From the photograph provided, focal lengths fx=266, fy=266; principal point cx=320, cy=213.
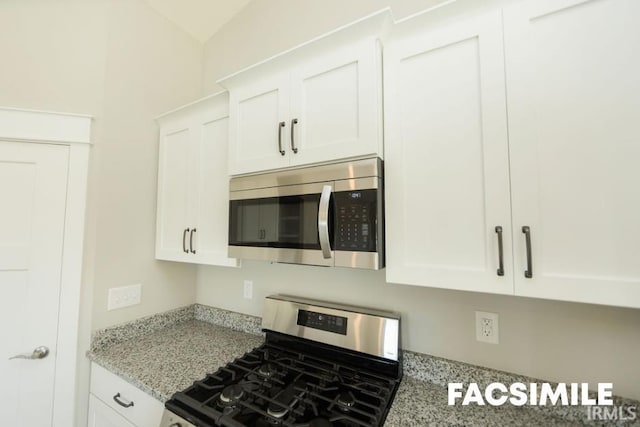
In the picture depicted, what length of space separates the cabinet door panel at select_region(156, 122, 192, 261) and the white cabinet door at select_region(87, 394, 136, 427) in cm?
82

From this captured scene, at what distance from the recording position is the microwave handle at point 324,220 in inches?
40.3

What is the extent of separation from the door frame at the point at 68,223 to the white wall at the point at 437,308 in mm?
772

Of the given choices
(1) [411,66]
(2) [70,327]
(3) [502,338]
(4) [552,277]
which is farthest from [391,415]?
(2) [70,327]

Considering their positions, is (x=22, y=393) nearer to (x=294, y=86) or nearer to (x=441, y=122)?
(x=294, y=86)

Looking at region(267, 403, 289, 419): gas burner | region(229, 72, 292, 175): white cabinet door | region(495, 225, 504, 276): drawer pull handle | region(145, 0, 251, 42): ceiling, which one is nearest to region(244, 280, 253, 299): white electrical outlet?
region(229, 72, 292, 175): white cabinet door

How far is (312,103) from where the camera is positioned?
118 centimetres

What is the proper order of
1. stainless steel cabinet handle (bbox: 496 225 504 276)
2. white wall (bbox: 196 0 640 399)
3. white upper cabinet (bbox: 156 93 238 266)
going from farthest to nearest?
white upper cabinet (bbox: 156 93 238 266) < white wall (bbox: 196 0 640 399) < stainless steel cabinet handle (bbox: 496 225 504 276)

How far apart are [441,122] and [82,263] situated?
78.2 inches

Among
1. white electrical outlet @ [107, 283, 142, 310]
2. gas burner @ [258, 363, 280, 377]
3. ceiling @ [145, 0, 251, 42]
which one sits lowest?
gas burner @ [258, 363, 280, 377]

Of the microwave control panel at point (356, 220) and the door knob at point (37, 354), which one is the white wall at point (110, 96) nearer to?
the door knob at point (37, 354)

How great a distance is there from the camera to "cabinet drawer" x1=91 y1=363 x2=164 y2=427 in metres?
1.17

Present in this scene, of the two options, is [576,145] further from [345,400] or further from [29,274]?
[29,274]

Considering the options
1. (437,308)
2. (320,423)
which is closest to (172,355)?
(320,423)

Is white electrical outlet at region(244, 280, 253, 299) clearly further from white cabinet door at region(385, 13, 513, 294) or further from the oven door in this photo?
white cabinet door at region(385, 13, 513, 294)
